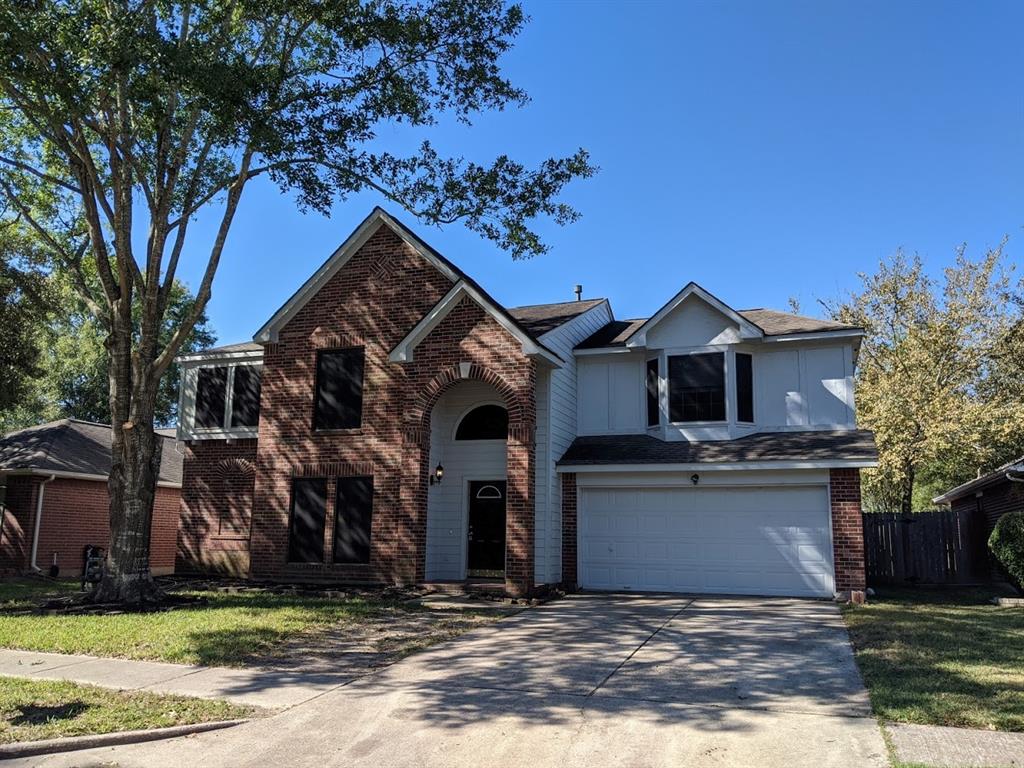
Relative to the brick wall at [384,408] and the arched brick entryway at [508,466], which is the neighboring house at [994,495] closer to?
the arched brick entryway at [508,466]

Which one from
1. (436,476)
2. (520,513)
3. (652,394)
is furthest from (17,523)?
(652,394)

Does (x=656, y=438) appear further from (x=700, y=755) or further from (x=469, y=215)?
(x=700, y=755)

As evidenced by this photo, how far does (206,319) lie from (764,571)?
3389cm

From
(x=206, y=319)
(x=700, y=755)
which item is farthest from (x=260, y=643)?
(x=206, y=319)

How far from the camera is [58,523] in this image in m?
21.1

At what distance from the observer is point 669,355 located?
17.1 meters

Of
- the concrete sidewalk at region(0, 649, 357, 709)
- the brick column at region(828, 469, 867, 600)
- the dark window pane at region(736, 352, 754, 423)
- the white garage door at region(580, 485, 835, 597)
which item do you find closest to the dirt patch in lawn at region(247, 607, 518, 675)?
the concrete sidewalk at region(0, 649, 357, 709)

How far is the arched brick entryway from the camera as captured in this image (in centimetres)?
1459

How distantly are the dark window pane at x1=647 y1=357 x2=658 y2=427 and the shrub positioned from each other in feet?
23.5

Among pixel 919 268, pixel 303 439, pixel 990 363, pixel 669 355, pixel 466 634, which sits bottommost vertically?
pixel 466 634

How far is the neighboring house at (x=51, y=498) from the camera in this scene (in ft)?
67.0

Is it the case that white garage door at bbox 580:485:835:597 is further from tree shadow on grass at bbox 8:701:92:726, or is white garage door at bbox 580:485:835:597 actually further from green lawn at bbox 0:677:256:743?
tree shadow on grass at bbox 8:701:92:726

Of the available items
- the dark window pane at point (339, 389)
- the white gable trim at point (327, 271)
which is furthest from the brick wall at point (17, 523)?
the dark window pane at point (339, 389)

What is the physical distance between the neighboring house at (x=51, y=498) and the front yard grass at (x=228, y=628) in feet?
23.7
